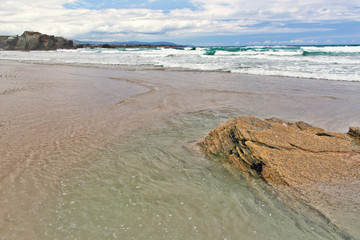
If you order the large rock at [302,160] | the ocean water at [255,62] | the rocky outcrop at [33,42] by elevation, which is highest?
the rocky outcrop at [33,42]

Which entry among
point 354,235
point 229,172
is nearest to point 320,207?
point 354,235

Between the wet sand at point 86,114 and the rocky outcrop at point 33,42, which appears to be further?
the rocky outcrop at point 33,42

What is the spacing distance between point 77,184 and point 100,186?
309mm

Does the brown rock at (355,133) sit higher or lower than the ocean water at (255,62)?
lower

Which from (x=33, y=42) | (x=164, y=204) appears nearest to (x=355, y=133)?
(x=164, y=204)

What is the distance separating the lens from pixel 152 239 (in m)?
2.16

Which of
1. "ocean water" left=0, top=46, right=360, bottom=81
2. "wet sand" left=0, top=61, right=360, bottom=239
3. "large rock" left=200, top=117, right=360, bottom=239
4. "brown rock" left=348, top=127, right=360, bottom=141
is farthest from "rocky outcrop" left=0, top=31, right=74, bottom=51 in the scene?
"brown rock" left=348, top=127, right=360, bottom=141

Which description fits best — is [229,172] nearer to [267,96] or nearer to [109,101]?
[109,101]

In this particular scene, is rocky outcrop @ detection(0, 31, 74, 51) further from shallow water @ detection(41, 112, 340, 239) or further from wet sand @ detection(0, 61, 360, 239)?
shallow water @ detection(41, 112, 340, 239)

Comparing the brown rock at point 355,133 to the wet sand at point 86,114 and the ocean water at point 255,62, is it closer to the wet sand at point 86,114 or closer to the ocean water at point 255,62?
the wet sand at point 86,114

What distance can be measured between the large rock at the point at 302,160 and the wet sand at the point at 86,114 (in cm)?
196

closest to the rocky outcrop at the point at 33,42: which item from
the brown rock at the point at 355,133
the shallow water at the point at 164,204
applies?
the shallow water at the point at 164,204

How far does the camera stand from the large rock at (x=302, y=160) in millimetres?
2641

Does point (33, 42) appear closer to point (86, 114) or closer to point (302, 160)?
point (86, 114)
